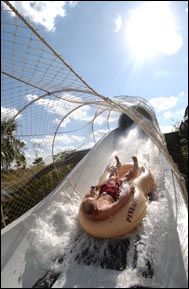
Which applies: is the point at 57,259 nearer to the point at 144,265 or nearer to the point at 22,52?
the point at 144,265

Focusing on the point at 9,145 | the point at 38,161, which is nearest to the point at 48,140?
the point at 38,161

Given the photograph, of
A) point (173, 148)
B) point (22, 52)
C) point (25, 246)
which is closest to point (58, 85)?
point (22, 52)

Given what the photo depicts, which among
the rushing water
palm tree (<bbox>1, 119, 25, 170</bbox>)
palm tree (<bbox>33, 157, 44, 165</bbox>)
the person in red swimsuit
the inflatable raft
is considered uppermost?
palm tree (<bbox>1, 119, 25, 170</bbox>)

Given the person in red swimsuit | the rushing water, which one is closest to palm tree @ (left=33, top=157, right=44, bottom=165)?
the rushing water

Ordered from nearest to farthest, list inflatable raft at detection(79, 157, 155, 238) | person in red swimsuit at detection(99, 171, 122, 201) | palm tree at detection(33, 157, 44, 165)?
inflatable raft at detection(79, 157, 155, 238) < person in red swimsuit at detection(99, 171, 122, 201) < palm tree at detection(33, 157, 44, 165)

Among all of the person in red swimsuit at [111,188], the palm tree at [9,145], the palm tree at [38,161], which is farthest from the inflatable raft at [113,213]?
the palm tree at [38,161]

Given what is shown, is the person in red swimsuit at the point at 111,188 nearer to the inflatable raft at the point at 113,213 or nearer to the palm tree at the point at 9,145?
the inflatable raft at the point at 113,213

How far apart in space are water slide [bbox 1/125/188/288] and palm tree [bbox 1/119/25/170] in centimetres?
68

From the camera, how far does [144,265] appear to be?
3.39m

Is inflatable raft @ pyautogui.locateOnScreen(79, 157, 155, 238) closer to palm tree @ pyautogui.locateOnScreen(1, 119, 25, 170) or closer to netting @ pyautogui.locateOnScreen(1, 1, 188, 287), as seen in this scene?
netting @ pyautogui.locateOnScreen(1, 1, 188, 287)

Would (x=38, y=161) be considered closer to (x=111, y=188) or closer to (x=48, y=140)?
(x=48, y=140)

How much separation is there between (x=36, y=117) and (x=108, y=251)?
2291 millimetres

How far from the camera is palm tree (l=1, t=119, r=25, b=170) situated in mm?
3943

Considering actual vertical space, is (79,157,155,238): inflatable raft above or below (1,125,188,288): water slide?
above
